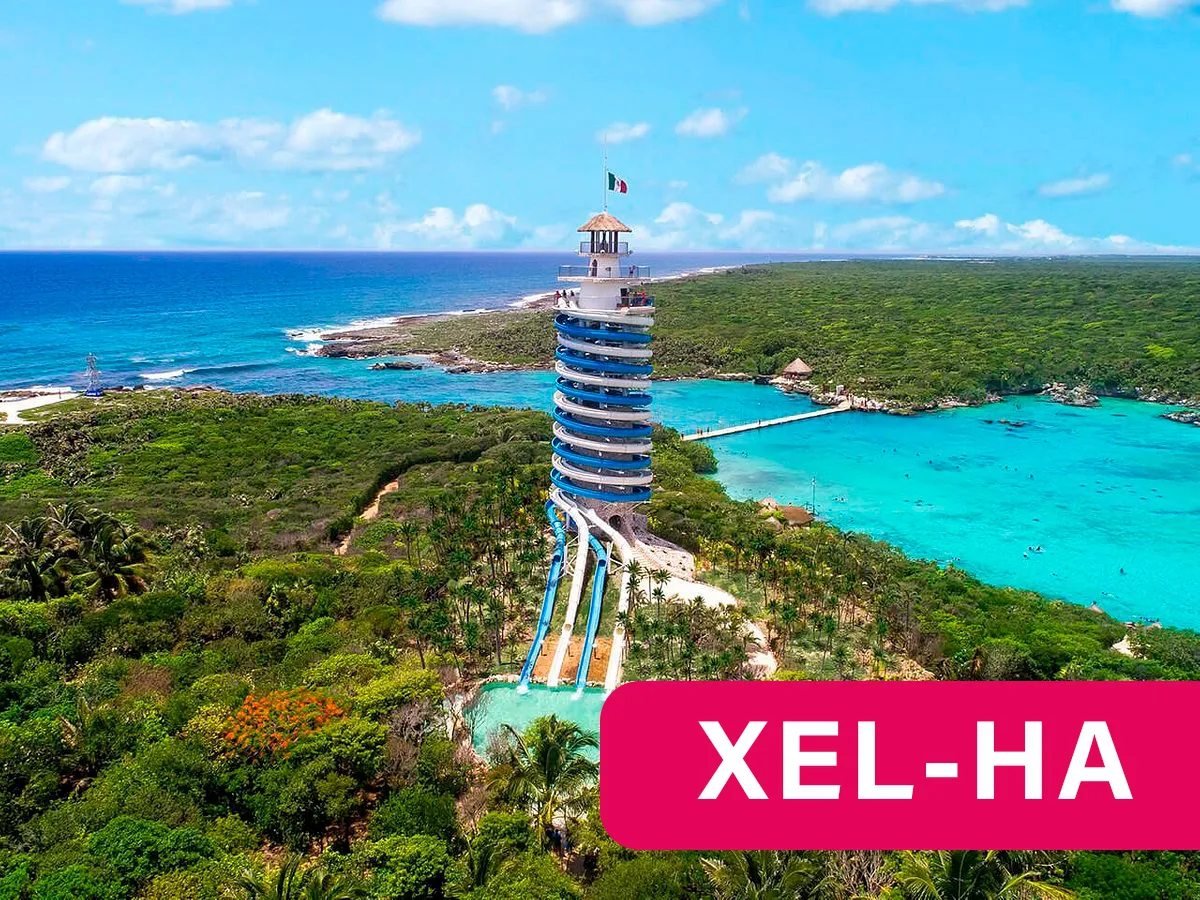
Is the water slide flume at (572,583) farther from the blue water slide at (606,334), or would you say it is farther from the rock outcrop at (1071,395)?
the rock outcrop at (1071,395)

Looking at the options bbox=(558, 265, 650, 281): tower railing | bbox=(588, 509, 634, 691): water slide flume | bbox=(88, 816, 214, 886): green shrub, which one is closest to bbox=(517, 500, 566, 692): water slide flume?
bbox=(588, 509, 634, 691): water slide flume

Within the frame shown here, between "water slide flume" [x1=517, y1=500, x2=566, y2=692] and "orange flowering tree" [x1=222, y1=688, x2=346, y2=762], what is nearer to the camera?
"orange flowering tree" [x1=222, y1=688, x2=346, y2=762]

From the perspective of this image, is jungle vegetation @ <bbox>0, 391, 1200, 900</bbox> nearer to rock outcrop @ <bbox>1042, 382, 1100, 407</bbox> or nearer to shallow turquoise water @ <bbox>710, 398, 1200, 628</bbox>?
shallow turquoise water @ <bbox>710, 398, 1200, 628</bbox>

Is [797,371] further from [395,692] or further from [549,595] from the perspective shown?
[395,692]

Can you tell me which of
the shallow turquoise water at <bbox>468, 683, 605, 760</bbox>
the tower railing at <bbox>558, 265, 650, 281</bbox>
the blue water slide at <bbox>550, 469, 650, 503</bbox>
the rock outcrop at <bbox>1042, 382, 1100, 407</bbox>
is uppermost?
the tower railing at <bbox>558, 265, 650, 281</bbox>

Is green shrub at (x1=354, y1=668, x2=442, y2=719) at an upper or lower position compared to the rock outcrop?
lower

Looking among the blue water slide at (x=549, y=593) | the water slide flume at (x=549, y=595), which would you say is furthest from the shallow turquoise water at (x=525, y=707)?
the blue water slide at (x=549, y=593)

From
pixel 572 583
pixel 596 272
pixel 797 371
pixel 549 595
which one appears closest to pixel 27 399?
pixel 596 272
